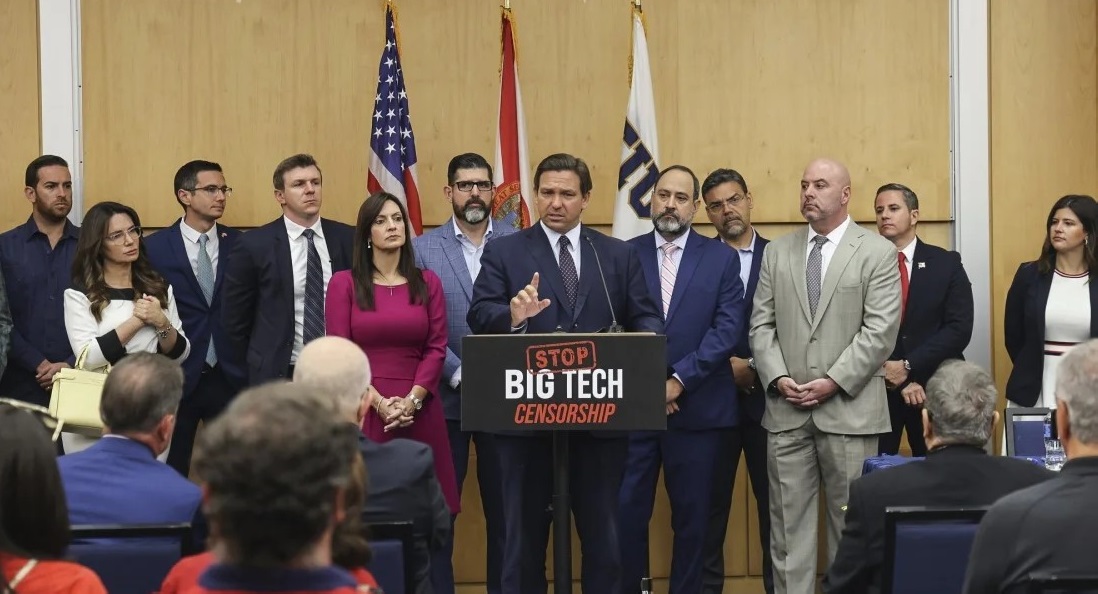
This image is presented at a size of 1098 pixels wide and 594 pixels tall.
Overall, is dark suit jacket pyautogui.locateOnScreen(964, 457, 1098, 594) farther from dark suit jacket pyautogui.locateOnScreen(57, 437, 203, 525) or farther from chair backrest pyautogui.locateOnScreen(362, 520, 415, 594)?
dark suit jacket pyautogui.locateOnScreen(57, 437, 203, 525)

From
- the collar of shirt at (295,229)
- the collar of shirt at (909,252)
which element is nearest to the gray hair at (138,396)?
the collar of shirt at (295,229)

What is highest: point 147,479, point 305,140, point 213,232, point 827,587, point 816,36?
point 816,36

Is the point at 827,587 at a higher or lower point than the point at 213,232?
lower

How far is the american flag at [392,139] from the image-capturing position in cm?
614

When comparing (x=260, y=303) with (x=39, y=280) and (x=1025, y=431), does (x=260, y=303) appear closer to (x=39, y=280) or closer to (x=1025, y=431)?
(x=39, y=280)

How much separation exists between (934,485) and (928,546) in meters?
0.22

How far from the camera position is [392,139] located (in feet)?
20.2

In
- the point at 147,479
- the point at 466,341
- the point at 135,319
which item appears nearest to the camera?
the point at 147,479

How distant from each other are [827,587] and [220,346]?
330 cm

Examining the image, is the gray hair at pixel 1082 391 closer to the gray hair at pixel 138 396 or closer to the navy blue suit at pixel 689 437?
the gray hair at pixel 138 396

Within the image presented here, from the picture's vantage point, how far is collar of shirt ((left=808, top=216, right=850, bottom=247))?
558 cm

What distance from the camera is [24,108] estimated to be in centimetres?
645

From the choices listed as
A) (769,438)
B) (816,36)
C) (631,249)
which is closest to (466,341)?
(631,249)

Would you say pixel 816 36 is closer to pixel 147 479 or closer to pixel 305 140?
pixel 305 140
